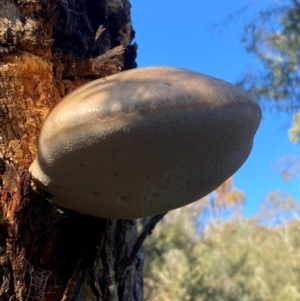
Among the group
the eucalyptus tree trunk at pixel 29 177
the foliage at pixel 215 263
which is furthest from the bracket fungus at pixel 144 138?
the foliage at pixel 215 263

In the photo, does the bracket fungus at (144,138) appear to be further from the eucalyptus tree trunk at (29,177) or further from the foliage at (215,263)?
the foliage at (215,263)

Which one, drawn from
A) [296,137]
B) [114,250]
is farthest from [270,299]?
[114,250]

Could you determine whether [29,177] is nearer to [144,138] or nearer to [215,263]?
[144,138]

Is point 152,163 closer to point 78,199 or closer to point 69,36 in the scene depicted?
point 78,199

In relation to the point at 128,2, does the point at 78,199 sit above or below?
→ below

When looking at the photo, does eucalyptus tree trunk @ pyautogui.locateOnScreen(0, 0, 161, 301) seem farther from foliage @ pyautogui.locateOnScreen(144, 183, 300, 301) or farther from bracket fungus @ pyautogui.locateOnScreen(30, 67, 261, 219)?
foliage @ pyautogui.locateOnScreen(144, 183, 300, 301)

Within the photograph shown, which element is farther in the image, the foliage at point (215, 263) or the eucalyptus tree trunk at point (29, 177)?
the foliage at point (215, 263)

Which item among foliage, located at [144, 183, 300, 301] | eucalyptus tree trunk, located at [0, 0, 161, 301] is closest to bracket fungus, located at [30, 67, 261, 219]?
eucalyptus tree trunk, located at [0, 0, 161, 301]
